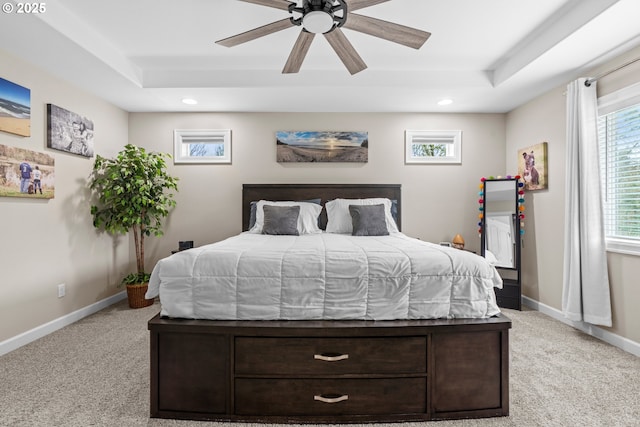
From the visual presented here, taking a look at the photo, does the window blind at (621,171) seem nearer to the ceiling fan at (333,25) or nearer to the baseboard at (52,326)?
the ceiling fan at (333,25)

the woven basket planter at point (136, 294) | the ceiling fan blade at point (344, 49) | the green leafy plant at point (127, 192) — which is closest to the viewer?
the ceiling fan blade at point (344, 49)

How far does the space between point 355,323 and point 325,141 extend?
297cm

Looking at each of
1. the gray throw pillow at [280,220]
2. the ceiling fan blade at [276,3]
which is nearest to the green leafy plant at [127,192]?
the gray throw pillow at [280,220]

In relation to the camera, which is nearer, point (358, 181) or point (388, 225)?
point (388, 225)

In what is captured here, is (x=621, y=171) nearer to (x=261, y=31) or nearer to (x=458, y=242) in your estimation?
(x=458, y=242)

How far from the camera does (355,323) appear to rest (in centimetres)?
172

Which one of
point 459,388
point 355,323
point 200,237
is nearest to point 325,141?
point 200,237

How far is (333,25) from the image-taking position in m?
1.91

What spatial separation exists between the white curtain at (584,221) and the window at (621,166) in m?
0.10

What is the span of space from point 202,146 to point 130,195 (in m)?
1.19

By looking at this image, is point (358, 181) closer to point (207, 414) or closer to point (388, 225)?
point (388, 225)

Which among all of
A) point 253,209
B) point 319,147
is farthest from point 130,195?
point 319,147

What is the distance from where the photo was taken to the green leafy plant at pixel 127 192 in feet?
11.5

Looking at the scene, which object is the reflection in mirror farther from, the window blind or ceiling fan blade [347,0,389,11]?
ceiling fan blade [347,0,389,11]
